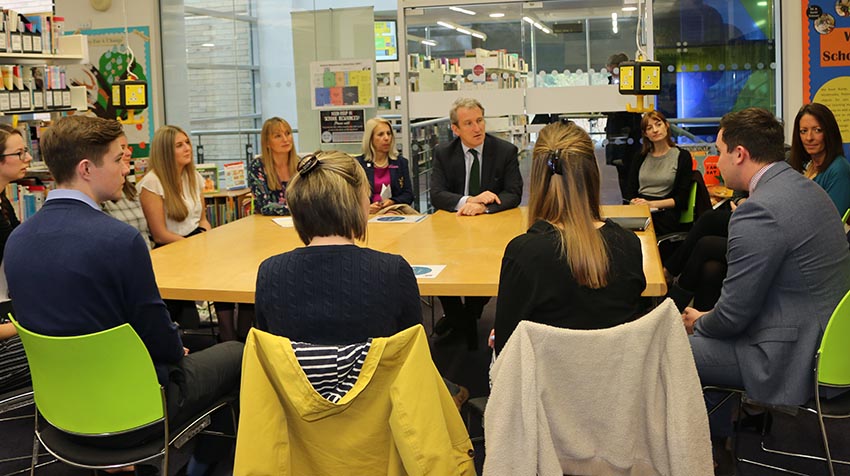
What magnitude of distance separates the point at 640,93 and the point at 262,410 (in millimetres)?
3546

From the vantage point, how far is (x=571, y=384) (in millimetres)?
2076

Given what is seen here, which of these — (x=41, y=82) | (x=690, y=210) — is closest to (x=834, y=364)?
(x=690, y=210)

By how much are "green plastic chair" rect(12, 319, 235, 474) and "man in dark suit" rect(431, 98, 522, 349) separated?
279 cm

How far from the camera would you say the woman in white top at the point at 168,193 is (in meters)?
4.89

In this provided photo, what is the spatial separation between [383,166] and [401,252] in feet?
7.21

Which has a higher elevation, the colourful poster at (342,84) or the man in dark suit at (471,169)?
the colourful poster at (342,84)

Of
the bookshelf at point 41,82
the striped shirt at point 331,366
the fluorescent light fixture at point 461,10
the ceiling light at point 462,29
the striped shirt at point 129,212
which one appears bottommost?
the striped shirt at point 331,366

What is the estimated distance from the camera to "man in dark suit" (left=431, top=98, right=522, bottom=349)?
5.25m

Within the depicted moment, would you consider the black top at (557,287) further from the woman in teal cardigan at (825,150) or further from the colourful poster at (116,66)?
the colourful poster at (116,66)

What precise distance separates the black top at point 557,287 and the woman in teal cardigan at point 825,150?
2736mm

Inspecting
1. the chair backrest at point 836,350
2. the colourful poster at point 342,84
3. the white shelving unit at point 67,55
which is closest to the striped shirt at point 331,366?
the chair backrest at point 836,350

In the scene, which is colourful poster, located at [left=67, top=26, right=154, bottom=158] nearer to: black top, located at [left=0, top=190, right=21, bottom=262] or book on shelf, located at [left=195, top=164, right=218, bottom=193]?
book on shelf, located at [left=195, top=164, right=218, bottom=193]

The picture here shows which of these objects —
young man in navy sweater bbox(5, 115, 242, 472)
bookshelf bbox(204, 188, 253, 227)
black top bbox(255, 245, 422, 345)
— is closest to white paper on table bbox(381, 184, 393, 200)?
bookshelf bbox(204, 188, 253, 227)

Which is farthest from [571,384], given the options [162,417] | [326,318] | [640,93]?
[640,93]
